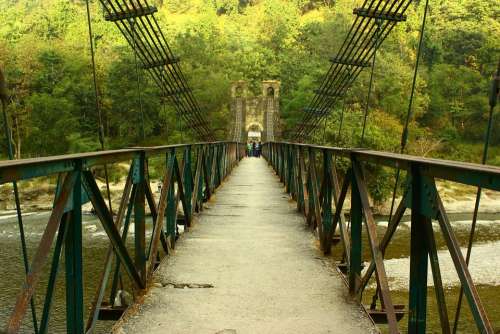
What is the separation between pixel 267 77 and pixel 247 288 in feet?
174

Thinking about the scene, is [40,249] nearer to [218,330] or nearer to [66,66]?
[218,330]

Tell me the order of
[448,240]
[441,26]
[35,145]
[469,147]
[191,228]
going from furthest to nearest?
1. [441,26]
2. [469,147]
3. [35,145]
4. [191,228]
5. [448,240]

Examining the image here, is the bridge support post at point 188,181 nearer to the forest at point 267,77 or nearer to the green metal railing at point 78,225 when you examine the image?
the green metal railing at point 78,225

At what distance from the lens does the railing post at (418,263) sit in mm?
2057

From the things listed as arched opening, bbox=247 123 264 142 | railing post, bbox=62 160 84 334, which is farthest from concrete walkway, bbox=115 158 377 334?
arched opening, bbox=247 123 264 142

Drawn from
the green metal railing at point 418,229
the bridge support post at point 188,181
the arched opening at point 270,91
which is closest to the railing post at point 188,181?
the bridge support post at point 188,181

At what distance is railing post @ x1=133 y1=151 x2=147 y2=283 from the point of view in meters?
3.28

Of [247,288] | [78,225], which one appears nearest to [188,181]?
[247,288]

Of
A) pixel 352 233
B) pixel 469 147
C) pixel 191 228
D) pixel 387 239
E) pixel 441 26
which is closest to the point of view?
pixel 387 239

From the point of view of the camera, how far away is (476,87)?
144ft

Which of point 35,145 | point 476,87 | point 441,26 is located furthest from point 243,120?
point 441,26

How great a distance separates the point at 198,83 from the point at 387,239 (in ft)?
132

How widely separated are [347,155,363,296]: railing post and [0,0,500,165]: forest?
22.4 metres

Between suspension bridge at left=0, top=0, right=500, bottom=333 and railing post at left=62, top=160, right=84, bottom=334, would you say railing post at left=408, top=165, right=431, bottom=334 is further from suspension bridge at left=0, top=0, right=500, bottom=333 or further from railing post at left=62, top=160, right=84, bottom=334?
railing post at left=62, top=160, right=84, bottom=334
